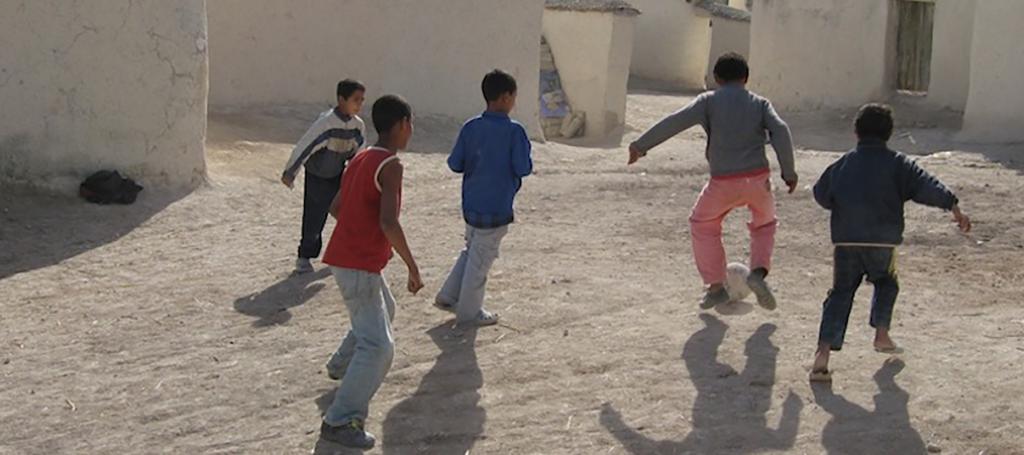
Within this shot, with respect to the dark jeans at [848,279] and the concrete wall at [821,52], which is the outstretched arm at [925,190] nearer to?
the dark jeans at [848,279]

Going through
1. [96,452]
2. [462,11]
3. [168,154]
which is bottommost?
[96,452]

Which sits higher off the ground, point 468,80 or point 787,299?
point 468,80

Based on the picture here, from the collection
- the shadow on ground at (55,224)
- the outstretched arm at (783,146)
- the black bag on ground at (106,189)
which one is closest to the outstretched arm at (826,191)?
the outstretched arm at (783,146)

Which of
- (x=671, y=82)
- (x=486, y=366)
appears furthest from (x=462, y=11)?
(x=671, y=82)

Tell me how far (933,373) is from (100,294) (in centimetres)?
439

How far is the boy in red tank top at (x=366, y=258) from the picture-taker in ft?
17.8

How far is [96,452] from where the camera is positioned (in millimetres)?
5465

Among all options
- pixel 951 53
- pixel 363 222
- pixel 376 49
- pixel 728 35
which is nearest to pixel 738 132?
pixel 363 222

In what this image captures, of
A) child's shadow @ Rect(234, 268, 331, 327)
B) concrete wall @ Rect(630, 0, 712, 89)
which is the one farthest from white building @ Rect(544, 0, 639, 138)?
child's shadow @ Rect(234, 268, 331, 327)

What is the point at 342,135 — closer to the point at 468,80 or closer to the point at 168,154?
the point at 168,154

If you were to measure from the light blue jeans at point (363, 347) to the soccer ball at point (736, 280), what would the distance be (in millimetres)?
2357

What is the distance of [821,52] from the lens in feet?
61.2

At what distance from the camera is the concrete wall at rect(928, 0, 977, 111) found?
16969 millimetres

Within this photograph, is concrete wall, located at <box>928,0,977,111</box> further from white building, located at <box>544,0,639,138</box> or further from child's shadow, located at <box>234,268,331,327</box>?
child's shadow, located at <box>234,268,331,327</box>
